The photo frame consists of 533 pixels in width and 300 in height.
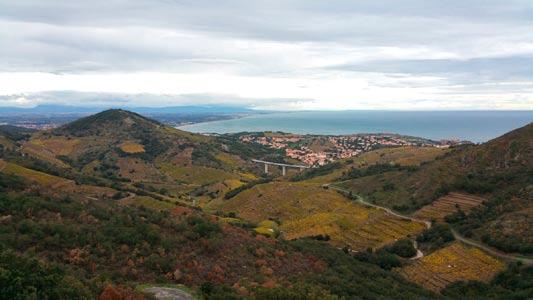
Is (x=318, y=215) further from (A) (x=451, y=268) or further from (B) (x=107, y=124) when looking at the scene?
(B) (x=107, y=124)

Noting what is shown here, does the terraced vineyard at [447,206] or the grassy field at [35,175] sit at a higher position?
the grassy field at [35,175]

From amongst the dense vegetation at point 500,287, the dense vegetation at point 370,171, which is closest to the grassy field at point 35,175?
the dense vegetation at point 500,287

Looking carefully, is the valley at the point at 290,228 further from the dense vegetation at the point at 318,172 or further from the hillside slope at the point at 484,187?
the dense vegetation at the point at 318,172

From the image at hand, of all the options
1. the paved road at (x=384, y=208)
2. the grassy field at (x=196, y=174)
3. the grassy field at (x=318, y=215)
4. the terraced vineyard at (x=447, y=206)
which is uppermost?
the terraced vineyard at (x=447, y=206)

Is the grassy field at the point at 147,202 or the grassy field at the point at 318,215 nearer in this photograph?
the grassy field at the point at 318,215

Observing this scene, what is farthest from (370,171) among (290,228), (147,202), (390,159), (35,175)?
(35,175)

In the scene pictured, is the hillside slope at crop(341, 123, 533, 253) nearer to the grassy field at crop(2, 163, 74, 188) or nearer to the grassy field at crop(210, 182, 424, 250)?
the grassy field at crop(210, 182, 424, 250)
